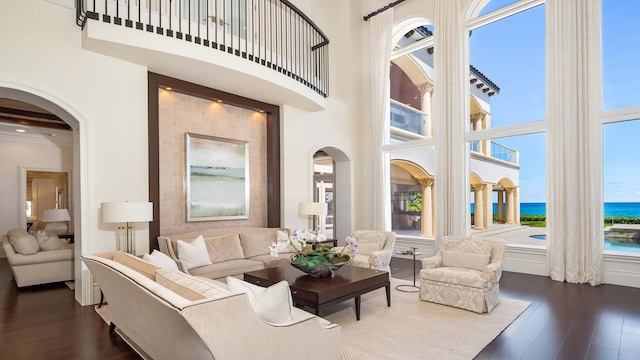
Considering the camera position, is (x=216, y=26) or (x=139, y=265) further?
(x=216, y=26)

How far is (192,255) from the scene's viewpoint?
482 cm

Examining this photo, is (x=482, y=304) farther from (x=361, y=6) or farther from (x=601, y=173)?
(x=361, y=6)

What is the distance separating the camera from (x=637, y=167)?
5406 mm

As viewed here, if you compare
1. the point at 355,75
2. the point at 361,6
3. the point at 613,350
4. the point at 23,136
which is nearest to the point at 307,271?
the point at 613,350

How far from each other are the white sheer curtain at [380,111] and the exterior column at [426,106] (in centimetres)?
79

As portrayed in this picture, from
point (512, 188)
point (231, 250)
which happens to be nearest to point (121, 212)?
point (231, 250)

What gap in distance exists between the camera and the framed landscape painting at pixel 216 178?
235 inches

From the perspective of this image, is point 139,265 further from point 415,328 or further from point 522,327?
point 522,327

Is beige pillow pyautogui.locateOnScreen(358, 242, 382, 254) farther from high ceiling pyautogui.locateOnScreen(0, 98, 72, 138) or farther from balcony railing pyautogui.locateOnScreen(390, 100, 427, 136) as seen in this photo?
high ceiling pyautogui.locateOnScreen(0, 98, 72, 138)

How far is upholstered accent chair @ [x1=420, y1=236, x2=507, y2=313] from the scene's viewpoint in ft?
13.2

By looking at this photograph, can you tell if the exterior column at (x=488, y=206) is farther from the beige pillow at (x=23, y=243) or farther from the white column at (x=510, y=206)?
the beige pillow at (x=23, y=243)

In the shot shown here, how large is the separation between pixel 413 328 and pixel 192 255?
9.85 ft

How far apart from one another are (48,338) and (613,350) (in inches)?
203

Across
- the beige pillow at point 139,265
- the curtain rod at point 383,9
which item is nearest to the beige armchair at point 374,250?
the beige pillow at point 139,265
